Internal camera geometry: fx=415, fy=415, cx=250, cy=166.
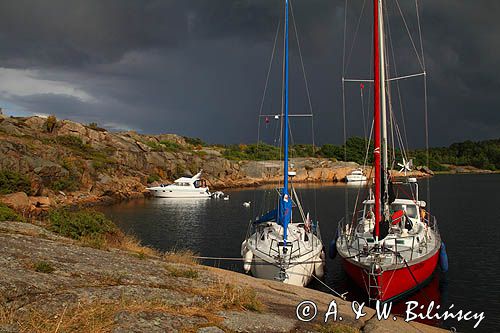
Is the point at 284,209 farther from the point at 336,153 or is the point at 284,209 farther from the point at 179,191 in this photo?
the point at 336,153

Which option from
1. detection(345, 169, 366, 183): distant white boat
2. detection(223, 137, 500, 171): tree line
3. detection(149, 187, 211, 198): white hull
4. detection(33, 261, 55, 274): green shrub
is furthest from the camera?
detection(223, 137, 500, 171): tree line

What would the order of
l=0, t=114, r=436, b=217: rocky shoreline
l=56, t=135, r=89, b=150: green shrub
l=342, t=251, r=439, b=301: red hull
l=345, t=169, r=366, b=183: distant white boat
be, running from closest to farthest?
l=342, t=251, r=439, b=301: red hull < l=0, t=114, r=436, b=217: rocky shoreline < l=56, t=135, r=89, b=150: green shrub < l=345, t=169, r=366, b=183: distant white boat

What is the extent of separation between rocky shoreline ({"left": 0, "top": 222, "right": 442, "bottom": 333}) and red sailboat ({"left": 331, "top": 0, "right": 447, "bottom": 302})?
15.1 ft

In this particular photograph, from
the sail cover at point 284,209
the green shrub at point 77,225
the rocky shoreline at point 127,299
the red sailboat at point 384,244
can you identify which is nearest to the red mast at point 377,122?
the red sailboat at point 384,244

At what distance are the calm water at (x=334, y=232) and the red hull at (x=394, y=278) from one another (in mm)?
866

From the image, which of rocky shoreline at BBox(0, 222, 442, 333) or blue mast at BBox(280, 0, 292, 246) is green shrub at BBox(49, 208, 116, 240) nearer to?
rocky shoreline at BBox(0, 222, 442, 333)

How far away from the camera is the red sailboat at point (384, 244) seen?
1856cm

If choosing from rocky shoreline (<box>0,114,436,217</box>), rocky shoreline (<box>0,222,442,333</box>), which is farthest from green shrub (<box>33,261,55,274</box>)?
rocky shoreline (<box>0,114,436,217</box>)

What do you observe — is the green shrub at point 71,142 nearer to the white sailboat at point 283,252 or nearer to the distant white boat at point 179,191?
the distant white boat at point 179,191

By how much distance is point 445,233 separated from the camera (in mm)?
36656

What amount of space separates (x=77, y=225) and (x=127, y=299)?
14.2m

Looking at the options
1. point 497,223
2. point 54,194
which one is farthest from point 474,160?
point 54,194

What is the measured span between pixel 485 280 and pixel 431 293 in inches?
166

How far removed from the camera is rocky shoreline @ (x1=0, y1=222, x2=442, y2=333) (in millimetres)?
7984
